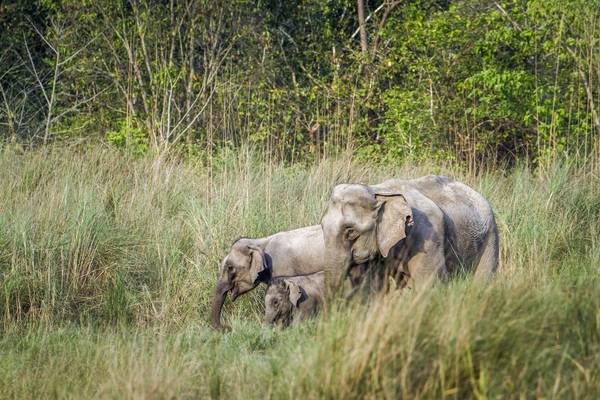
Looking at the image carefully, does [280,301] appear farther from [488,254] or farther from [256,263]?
[488,254]

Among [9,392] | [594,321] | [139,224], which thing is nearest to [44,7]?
[139,224]

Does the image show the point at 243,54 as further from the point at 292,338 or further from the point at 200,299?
the point at 292,338

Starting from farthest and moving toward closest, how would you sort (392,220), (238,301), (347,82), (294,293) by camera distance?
1. (347,82)
2. (238,301)
3. (294,293)
4. (392,220)

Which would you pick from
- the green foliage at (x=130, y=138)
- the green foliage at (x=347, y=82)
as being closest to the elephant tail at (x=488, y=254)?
the green foliage at (x=347, y=82)

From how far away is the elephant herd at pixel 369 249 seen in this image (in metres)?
7.21

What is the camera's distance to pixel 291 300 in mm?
7801

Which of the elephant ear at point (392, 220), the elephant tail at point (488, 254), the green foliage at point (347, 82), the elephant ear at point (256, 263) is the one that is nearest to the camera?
the elephant ear at point (392, 220)

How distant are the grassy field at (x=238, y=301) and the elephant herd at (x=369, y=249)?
1.22ft

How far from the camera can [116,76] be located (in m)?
15.0

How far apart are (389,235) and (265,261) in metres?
1.58

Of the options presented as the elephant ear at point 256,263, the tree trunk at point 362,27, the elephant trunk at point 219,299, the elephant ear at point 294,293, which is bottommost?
the elephant trunk at point 219,299

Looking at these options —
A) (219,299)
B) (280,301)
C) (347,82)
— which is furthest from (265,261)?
(347,82)

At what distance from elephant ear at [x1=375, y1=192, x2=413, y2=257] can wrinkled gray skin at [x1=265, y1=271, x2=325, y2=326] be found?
82cm

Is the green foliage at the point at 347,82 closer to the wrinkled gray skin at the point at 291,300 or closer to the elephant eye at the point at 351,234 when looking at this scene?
the wrinkled gray skin at the point at 291,300
